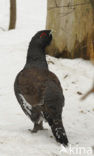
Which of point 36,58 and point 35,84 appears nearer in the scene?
point 35,84

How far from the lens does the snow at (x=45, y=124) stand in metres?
5.38

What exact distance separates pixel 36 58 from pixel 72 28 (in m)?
2.50

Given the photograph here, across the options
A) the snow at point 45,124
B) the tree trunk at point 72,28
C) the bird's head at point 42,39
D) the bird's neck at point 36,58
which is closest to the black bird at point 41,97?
the bird's neck at point 36,58

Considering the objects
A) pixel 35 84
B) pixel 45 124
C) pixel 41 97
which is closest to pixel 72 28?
pixel 45 124

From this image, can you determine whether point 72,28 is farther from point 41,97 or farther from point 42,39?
point 41,97

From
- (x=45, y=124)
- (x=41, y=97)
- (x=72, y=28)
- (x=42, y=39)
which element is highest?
(x=42, y=39)

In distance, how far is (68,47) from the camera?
28.8 ft

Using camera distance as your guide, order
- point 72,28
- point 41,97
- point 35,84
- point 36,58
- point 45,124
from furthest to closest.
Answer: point 72,28 < point 45,124 < point 36,58 < point 35,84 < point 41,97

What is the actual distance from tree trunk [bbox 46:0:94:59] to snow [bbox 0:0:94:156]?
0.20m

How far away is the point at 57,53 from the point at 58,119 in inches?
143

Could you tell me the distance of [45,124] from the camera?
6555 mm

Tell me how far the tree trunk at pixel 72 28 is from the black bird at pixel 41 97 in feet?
7.89

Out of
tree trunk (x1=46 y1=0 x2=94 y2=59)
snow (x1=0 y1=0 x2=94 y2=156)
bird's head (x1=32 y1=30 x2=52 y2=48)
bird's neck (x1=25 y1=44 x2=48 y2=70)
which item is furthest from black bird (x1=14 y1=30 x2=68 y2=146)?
tree trunk (x1=46 y1=0 x2=94 y2=59)

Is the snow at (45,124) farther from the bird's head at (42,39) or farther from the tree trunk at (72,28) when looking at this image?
the bird's head at (42,39)
